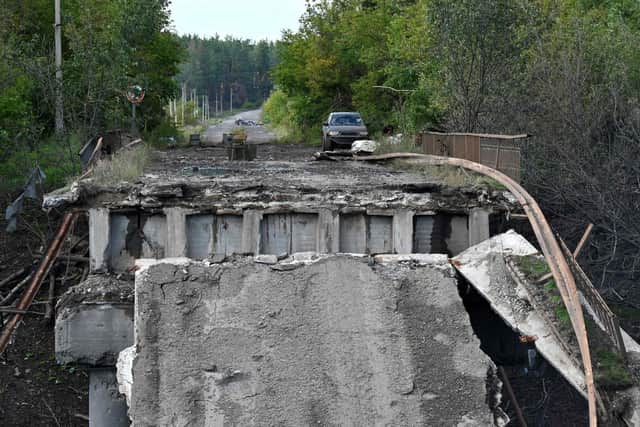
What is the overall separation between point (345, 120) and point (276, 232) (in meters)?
17.7

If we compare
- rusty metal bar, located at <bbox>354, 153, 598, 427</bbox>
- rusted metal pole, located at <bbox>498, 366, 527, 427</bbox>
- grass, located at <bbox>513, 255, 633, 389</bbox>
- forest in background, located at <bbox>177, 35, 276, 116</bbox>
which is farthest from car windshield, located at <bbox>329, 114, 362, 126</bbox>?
forest in background, located at <bbox>177, 35, 276, 116</bbox>

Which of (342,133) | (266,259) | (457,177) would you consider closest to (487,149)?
(457,177)

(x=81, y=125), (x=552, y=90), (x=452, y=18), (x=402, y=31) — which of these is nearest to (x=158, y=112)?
(x=402, y=31)

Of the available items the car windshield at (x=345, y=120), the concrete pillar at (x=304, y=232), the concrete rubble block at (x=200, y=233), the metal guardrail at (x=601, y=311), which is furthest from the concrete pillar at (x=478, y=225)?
the car windshield at (x=345, y=120)

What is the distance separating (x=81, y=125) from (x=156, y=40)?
17455 millimetres

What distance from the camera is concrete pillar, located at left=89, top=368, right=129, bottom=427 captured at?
8477 millimetres

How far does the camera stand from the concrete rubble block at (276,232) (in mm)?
8781

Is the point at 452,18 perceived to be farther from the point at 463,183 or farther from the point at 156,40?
the point at 156,40

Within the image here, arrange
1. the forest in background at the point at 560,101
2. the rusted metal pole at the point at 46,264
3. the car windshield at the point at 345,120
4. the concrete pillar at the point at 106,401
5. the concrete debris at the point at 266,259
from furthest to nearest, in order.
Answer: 1. the car windshield at the point at 345,120
2. the forest in background at the point at 560,101
3. the rusted metal pole at the point at 46,264
4. the concrete pillar at the point at 106,401
5. the concrete debris at the point at 266,259

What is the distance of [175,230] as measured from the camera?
8750 millimetres

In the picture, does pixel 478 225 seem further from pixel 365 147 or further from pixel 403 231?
pixel 365 147

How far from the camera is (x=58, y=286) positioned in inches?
479

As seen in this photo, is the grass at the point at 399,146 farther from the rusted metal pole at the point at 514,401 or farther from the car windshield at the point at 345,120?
the car windshield at the point at 345,120

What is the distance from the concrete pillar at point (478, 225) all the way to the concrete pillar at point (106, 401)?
14.1 feet
